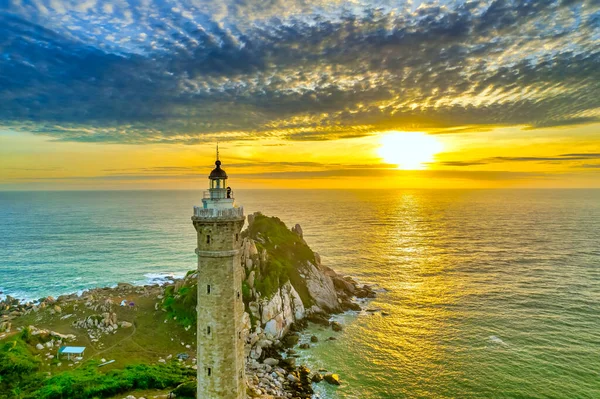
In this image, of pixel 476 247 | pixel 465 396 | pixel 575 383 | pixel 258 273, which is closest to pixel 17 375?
pixel 258 273

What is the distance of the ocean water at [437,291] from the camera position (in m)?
37.1

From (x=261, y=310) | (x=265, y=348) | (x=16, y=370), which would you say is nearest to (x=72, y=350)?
(x=16, y=370)

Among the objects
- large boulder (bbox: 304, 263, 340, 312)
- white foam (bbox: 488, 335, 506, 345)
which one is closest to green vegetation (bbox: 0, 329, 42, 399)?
large boulder (bbox: 304, 263, 340, 312)

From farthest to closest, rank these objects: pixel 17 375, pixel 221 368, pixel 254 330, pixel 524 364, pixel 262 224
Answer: pixel 262 224 → pixel 254 330 → pixel 524 364 → pixel 17 375 → pixel 221 368

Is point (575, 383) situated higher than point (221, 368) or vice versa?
point (221, 368)

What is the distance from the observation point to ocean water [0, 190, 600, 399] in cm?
3709

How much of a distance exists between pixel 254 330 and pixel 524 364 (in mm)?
31325

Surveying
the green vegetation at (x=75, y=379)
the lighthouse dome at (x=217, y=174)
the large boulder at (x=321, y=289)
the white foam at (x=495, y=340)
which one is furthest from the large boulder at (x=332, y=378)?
the lighthouse dome at (x=217, y=174)

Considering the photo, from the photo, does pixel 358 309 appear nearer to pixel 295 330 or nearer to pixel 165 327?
pixel 295 330

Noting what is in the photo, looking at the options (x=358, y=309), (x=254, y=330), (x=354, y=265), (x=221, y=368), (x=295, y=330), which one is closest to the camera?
(x=221, y=368)

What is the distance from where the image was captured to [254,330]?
43.9 meters

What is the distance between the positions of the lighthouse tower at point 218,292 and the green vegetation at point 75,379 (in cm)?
1186

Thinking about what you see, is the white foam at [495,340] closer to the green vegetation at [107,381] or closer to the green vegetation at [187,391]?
the green vegetation at [107,381]

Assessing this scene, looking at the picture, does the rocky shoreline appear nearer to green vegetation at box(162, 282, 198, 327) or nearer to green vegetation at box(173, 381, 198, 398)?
green vegetation at box(162, 282, 198, 327)
